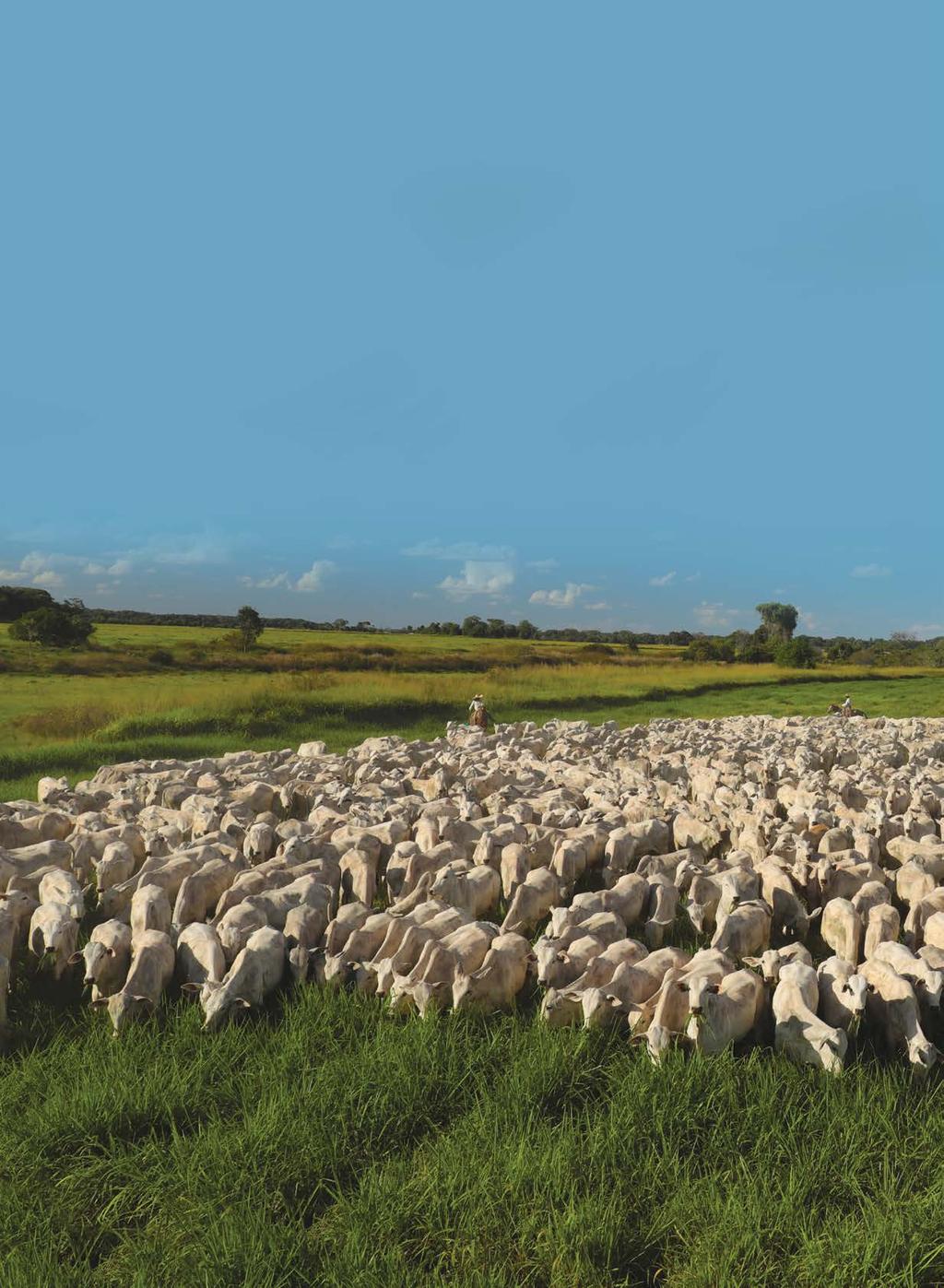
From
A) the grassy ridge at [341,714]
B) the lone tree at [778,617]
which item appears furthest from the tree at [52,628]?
the lone tree at [778,617]

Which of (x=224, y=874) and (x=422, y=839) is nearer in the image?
(x=224, y=874)

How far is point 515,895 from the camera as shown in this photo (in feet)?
26.3

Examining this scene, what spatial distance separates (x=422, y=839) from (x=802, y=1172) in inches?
240

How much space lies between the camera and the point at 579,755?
1753 cm

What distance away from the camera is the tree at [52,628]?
145ft

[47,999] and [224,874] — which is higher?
[224,874]

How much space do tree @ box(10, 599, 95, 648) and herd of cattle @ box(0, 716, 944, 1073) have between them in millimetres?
34059

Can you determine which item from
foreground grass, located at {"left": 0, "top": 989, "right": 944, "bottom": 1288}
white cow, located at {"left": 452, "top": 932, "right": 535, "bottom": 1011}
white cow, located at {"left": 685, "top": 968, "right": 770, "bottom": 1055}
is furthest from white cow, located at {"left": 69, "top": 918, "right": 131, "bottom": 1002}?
white cow, located at {"left": 685, "top": 968, "right": 770, "bottom": 1055}

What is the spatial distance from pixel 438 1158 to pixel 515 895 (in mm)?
3518

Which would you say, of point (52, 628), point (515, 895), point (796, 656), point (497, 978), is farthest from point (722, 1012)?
point (796, 656)

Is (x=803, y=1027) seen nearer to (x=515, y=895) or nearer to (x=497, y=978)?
(x=497, y=978)

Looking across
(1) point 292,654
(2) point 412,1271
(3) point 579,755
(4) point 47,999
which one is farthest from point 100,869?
(1) point 292,654

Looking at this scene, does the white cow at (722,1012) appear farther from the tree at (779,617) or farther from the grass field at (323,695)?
the tree at (779,617)

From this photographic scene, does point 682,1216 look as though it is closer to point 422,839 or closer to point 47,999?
point 47,999
